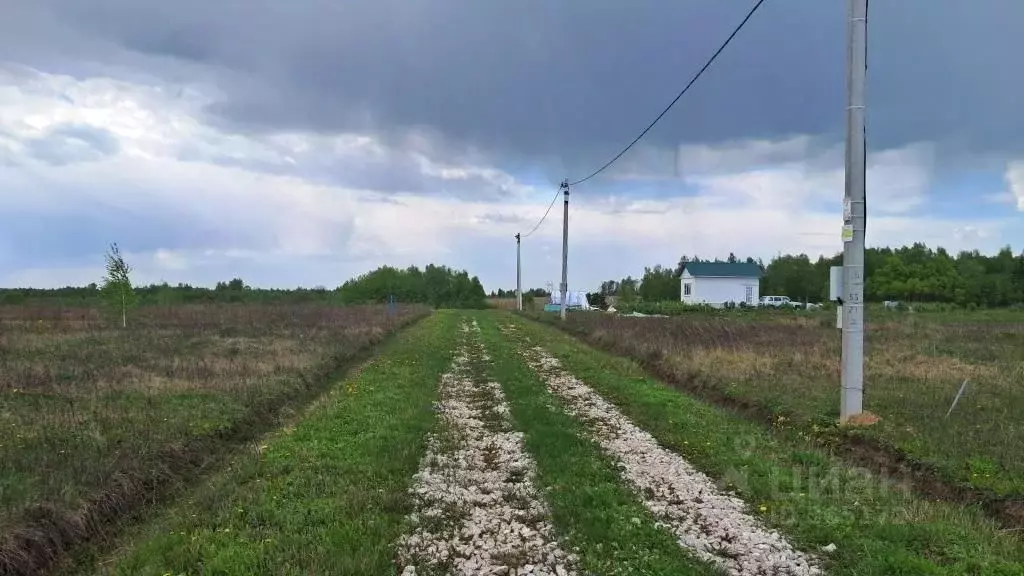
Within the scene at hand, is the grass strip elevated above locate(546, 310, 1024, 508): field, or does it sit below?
below

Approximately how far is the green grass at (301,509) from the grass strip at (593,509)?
158 cm

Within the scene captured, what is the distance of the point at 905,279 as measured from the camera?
4109 inches

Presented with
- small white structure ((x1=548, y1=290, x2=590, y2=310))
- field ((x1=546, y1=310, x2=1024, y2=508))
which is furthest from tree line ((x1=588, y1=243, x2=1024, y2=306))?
field ((x1=546, y1=310, x2=1024, y2=508))

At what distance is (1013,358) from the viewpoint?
2039cm

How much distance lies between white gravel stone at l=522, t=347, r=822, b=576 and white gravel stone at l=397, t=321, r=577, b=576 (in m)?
1.18

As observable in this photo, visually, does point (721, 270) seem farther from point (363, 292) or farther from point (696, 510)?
point (696, 510)

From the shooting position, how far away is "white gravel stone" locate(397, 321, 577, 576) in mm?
5449

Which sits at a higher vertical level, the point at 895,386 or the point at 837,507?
the point at 895,386

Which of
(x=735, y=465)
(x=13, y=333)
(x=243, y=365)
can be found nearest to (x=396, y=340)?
(x=243, y=365)

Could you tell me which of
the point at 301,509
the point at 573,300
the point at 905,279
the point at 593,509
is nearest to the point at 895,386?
Answer: the point at 593,509

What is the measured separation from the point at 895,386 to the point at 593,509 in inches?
408

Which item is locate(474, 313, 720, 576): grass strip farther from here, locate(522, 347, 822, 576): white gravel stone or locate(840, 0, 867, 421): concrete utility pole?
locate(840, 0, 867, 421): concrete utility pole

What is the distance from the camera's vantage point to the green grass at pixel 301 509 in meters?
5.32

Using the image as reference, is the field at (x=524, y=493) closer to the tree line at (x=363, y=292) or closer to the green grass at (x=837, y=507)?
the green grass at (x=837, y=507)
